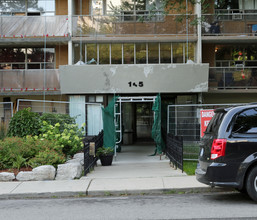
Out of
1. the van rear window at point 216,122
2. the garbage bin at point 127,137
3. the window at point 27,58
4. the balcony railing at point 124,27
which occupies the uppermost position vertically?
the balcony railing at point 124,27

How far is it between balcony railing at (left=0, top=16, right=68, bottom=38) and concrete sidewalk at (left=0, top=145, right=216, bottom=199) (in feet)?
40.2

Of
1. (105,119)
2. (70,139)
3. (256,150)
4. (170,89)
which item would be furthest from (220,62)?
(256,150)

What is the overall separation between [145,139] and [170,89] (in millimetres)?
4621

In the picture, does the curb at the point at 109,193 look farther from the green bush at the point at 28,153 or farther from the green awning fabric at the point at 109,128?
the green awning fabric at the point at 109,128

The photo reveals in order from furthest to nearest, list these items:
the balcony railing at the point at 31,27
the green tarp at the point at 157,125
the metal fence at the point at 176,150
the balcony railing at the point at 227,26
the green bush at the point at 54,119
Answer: the balcony railing at the point at 227,26, the balcony railing at the point at 31,27, the green tarp at the point at 157,125, the green bush at the point at 54,119, the metal fence at the point at 176,150

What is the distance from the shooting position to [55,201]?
341 inches

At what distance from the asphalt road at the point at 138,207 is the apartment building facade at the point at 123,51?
1279 cm

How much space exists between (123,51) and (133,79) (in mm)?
2368

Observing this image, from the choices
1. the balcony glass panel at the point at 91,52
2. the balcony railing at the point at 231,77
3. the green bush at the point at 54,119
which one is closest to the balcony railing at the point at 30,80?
the balcony glass panel at the point at 91,52

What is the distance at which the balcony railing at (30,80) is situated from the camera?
22.1 m

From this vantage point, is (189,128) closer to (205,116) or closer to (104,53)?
(205,116)

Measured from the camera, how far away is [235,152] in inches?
298

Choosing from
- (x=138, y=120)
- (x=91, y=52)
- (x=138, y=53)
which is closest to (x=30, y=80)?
(x=91, y=52)

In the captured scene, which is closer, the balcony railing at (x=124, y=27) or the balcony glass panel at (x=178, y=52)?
Result: the balcony railing at (x=124, y=27)
